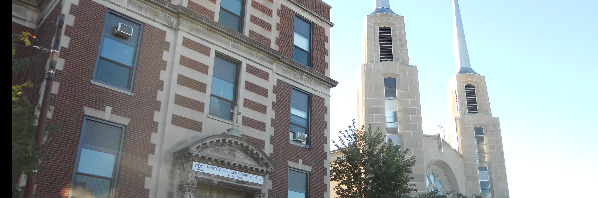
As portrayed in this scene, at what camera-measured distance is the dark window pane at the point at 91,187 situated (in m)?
13.7

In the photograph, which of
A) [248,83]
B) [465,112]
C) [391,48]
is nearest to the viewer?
[248,83]

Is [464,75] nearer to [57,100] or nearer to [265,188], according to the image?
[265,188]

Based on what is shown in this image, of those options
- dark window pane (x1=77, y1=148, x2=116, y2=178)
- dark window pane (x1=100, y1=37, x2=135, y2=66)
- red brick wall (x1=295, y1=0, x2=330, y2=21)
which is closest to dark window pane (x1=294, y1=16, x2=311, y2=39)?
red brick wall (x1=295, y1=0, x2=330, y2=21)

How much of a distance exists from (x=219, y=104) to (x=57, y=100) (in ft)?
19.0

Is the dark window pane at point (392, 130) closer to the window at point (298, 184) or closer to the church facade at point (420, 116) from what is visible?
the church facade at point (420, 116)

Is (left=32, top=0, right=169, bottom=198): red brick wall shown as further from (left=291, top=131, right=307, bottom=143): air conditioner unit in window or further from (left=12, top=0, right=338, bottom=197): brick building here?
(left=291, top=131, right=307, bottom=143): air conditioner unit in window

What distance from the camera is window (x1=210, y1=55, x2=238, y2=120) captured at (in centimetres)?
1809

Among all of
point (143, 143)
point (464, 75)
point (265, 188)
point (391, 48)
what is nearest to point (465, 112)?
point (464, 75)

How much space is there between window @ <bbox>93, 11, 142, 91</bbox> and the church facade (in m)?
29.9

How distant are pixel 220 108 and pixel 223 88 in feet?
2.76

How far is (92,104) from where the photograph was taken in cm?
1455

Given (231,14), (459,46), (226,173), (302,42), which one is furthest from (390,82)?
(226,173)

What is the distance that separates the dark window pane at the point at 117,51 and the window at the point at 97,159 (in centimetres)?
224

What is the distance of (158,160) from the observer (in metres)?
15.6
